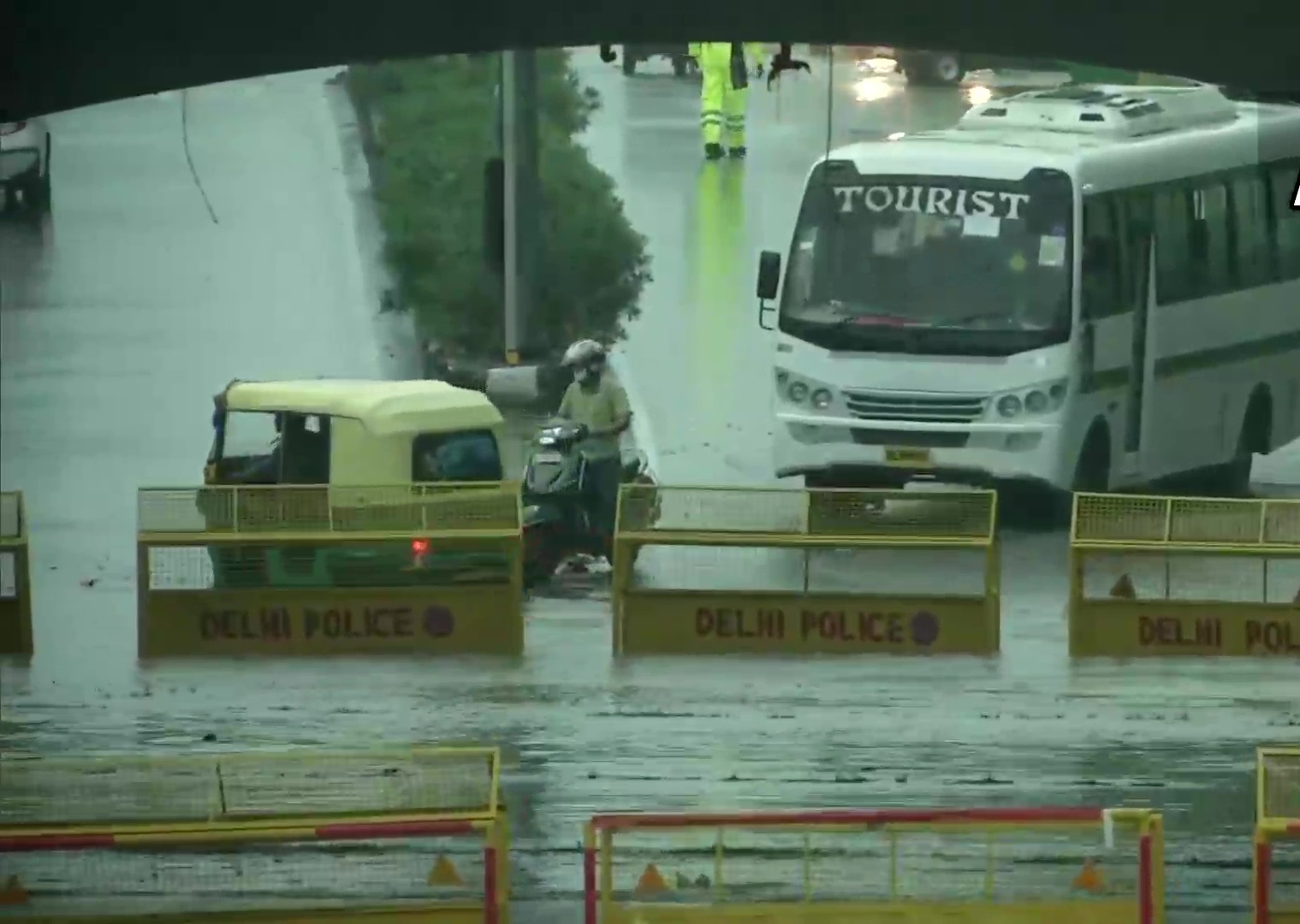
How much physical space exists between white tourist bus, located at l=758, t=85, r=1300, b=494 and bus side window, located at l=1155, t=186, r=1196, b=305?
11 centimetres

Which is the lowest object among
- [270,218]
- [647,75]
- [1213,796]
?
[1213,796]

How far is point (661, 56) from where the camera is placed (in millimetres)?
9328

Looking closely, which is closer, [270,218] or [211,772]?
[211,772]

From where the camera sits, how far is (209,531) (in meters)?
9.77

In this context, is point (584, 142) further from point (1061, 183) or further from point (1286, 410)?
point (1286, 410)

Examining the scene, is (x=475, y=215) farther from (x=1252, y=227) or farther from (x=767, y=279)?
(x=1252, y=227)

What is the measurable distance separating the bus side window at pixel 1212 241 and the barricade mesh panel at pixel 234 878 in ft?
13.7

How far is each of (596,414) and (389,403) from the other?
841mm

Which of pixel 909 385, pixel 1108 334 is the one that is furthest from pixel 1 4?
pixel 1108 334

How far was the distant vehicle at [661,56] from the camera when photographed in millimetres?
9288

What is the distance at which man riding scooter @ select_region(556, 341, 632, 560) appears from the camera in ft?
32.1

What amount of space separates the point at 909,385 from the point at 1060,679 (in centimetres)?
133

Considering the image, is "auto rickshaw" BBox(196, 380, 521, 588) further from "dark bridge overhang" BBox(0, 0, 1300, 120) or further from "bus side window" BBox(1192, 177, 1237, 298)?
"bus side window" BBox(1192, 177, 1237, 298)

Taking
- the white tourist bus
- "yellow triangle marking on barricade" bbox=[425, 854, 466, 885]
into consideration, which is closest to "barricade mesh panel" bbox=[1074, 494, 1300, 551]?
the white tourist bus
